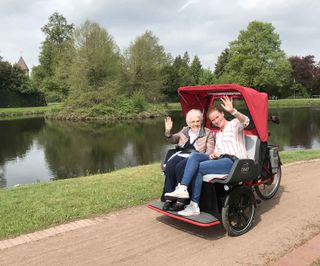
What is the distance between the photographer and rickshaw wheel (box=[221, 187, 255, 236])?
504cm

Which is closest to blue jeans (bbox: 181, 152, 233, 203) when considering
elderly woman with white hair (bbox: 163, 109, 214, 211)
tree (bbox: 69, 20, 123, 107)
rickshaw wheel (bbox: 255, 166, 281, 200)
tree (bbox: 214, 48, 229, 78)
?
elderly woman with white hair (bbox: 163, 109, 214, 211)

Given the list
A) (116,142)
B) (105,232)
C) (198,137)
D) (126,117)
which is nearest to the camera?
(105,232)

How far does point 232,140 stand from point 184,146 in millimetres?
725

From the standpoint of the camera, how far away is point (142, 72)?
55281mm

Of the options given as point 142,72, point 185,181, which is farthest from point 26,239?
point 142,72

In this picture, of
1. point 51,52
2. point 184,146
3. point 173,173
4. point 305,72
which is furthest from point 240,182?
point 305,72

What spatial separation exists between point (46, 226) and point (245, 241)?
2758mm

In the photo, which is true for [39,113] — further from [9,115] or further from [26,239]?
[26,239]

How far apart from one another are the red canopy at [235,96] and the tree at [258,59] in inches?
2334

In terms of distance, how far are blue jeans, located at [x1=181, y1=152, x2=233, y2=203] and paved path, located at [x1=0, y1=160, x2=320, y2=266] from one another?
25.0 inches

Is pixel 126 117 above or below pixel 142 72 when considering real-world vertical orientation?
below

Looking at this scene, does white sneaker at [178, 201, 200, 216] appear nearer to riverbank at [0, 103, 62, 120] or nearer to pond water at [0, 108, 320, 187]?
pond water at [0, 108, 320, 187]

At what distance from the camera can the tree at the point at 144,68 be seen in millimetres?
55094

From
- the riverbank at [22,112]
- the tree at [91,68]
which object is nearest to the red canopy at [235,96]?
the tree at [91,68]
